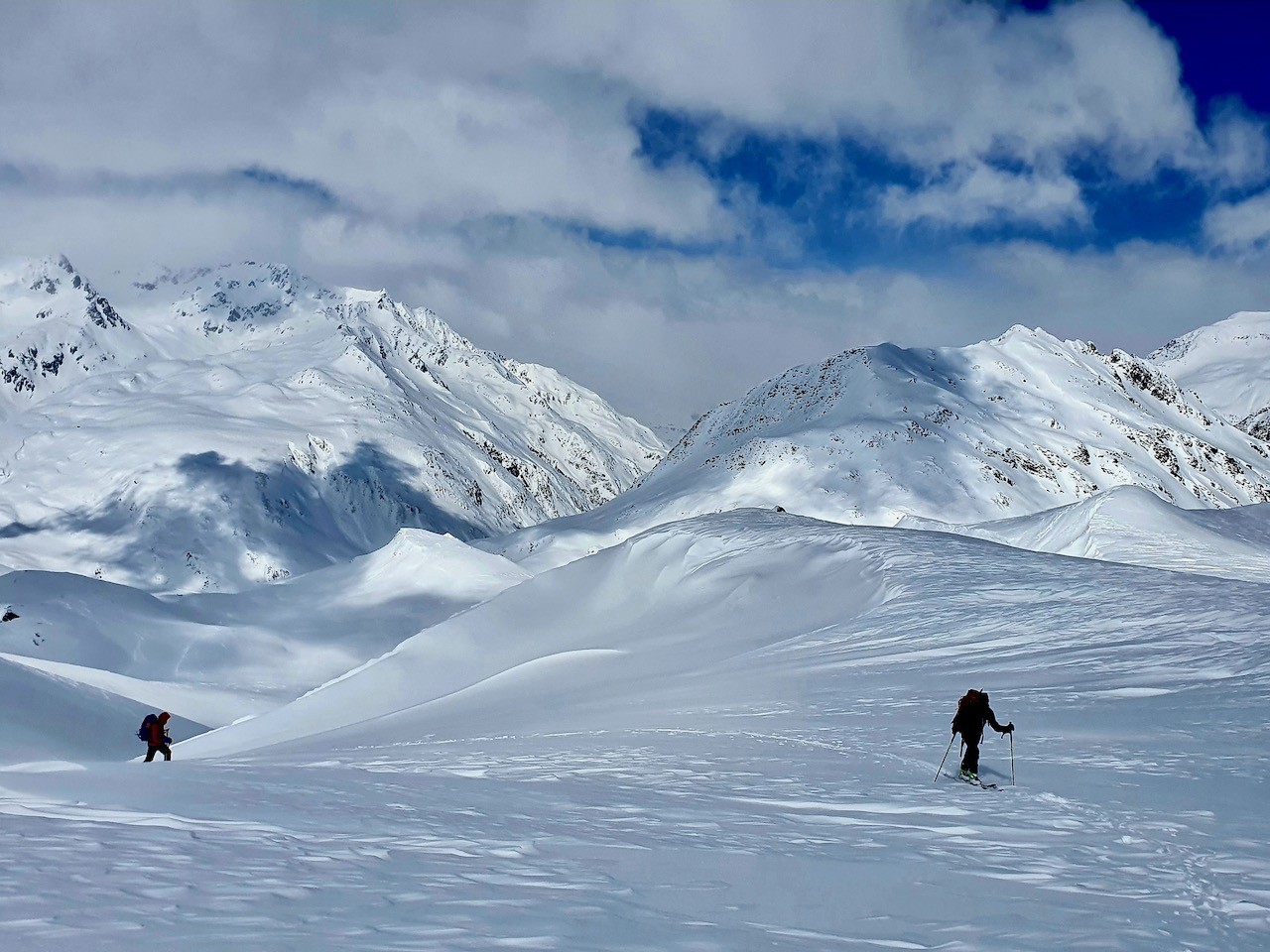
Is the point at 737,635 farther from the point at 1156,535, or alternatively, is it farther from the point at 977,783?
the point at 1156,535

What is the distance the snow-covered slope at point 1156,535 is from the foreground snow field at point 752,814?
722 inches

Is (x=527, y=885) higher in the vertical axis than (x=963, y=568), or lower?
lower

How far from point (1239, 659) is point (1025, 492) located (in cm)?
7918

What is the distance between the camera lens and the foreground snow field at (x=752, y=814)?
5824 mm

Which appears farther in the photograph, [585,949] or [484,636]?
[484,636]

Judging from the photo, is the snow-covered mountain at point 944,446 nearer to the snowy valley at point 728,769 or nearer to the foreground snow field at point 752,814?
the snowy valley at point 728,769

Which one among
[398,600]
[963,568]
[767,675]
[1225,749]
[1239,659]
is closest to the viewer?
[1225,749]

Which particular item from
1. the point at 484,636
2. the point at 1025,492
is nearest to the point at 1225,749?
the point at 484,636

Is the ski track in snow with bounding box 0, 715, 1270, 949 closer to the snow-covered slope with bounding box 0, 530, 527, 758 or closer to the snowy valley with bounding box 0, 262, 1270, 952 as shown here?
the snowy valley with bounding box 0, 262, 1270, 952

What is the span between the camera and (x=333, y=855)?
705 cm

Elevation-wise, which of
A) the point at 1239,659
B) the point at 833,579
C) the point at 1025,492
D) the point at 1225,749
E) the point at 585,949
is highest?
the point at 1025,492

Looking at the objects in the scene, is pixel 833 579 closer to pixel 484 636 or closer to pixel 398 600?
pixel 484 636

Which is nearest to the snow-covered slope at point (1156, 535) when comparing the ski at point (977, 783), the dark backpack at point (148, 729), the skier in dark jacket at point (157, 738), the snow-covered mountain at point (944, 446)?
the ski at point (977, 783)

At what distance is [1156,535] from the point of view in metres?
44.8
